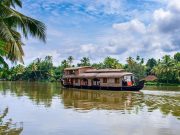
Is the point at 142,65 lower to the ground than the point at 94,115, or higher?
higher

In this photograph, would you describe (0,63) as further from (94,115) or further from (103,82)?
(103,82)

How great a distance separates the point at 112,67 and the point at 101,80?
97.1 feet

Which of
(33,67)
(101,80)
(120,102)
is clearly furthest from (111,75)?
(33,67)

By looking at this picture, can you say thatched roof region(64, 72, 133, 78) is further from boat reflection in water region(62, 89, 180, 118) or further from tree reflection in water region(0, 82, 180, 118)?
boat reflection in water region(62, 89, 180, 118)

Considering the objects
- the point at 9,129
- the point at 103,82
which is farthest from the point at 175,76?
the point at 9,129

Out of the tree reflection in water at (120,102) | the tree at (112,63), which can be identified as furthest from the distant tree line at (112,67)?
the tree reflection in water at (120,102)

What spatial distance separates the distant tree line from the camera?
199ft

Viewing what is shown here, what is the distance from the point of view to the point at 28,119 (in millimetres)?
14812

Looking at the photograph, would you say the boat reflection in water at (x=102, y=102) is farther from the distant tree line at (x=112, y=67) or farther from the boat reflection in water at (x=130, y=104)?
the distant tree line at (x=112, y=67)

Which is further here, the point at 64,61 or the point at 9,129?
the point at 64,61

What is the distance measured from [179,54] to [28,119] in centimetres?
7909

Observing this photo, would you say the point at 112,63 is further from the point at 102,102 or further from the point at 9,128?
the point at 9,128

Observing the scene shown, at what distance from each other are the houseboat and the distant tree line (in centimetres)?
931

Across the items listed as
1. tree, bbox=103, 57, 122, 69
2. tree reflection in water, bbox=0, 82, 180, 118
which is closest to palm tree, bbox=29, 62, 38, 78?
tree, bbox=103, 57, 122, 69
